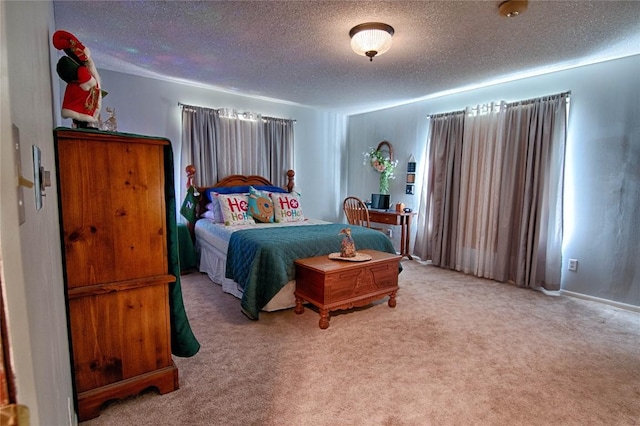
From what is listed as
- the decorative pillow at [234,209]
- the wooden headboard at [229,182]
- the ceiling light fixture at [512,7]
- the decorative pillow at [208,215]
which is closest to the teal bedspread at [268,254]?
the decorative pillow at [234,209]

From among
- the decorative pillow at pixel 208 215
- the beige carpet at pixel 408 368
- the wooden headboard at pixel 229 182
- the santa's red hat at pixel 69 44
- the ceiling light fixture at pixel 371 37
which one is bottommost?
the beige carpet at pixel 408 368

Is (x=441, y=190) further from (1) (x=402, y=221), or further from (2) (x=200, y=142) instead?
(2) (x=200, y=142)

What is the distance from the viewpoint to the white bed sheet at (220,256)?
2.94 metres

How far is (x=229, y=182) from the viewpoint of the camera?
4609 mm

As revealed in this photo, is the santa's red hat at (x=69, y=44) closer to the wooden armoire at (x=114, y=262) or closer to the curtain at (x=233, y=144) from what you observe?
the wooden armoire at (x=114, y=262)

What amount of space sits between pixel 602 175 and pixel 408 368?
291 cm

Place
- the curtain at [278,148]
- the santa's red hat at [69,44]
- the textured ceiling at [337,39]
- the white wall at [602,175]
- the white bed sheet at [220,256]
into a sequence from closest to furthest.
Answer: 1. the santa's red hat at [69,44]
2. the textured ceiling at [337,39]
3. the white bed sheet at [220,256]
4. the white wall at [602,175]
5. the curtain at [278,148]

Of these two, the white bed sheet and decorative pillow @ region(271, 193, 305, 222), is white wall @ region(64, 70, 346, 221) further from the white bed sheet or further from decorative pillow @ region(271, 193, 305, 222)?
decorative pillow @ region(271, 193, 305, 222)

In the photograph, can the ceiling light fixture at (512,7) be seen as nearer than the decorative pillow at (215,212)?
Yes

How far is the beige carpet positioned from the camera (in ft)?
5.48

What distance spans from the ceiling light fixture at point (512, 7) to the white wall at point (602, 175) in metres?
1.86

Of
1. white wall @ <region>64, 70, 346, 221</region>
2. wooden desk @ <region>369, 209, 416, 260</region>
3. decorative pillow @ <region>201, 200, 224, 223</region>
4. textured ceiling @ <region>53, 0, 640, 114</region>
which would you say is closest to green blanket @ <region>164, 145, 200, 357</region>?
textured ceiling @ <region>53, 0, 640, 114</region>

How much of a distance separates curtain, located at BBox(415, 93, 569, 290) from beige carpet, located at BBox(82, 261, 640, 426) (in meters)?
0.77

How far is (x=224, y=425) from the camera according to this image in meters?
1.58
